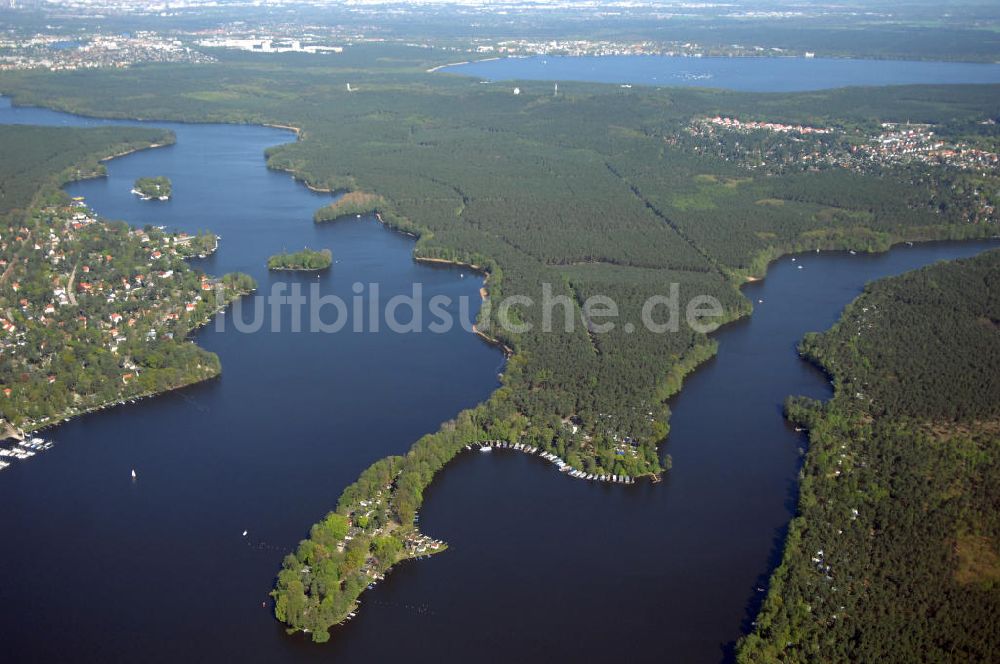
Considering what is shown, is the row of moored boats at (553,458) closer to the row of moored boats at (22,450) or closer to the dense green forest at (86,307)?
the dense green forest at (86,307)

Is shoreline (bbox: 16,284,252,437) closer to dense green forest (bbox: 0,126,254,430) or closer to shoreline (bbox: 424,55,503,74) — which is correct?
dense green forest (bbox: 0,126,254,430)

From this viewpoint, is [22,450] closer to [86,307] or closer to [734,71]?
[86,307]

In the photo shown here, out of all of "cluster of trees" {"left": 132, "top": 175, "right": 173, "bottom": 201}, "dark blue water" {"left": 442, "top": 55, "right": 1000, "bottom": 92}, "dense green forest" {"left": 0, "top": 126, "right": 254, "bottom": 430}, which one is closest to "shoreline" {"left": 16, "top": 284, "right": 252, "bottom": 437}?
"dense green forest" {"left": 0, "top": 126, "right": 254, "bottom": 430}

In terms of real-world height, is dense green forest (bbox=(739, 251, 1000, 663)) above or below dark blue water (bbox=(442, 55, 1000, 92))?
below

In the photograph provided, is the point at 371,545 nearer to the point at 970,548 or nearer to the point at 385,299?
the point at 970,548

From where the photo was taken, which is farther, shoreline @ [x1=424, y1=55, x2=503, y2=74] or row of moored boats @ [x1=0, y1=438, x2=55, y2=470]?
shoreline @ [x1=424, y1=55, x2=503, y2=74]

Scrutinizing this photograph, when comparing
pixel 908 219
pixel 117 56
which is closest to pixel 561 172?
pixel 908 219
